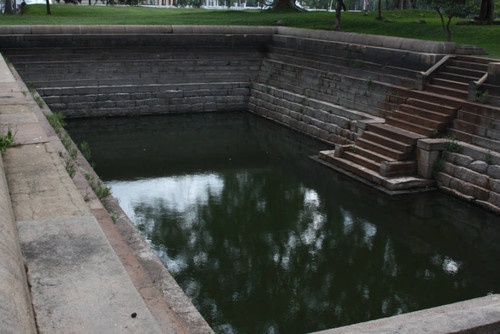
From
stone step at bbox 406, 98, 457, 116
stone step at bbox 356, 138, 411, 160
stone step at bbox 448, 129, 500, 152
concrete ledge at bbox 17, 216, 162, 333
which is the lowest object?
stone step at bbox 356, 138, 411, 160

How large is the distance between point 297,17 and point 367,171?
13.5 metres

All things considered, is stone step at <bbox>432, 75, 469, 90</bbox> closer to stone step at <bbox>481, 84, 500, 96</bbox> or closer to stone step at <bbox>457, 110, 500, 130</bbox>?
stone step at <bbox>481, 84, 500, 96</bbox>

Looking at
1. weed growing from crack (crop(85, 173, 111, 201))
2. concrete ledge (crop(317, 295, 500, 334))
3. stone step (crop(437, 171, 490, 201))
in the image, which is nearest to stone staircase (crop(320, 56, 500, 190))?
stone step (crop(437, 171, 490, 201))

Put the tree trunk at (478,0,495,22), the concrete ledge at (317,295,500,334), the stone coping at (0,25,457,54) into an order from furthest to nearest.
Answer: the tree trunk at (478,0,495,22) → the stone coping at (0,25,457,54) → the concrete ledge at (317,295,500,334)

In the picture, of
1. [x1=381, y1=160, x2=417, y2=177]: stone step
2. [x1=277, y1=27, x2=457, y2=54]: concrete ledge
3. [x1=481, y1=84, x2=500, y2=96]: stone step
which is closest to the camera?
[x1=481, y1=84, x2=500, y2=96]: stone step

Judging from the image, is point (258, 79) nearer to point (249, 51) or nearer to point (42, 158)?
point (249, 51)

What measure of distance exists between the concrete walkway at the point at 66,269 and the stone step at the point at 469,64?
368 inches

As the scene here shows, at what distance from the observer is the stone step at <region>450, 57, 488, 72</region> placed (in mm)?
11469

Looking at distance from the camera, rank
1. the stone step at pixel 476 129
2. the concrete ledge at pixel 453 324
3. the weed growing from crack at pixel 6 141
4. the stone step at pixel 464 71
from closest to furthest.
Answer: the concrete ledge at pixel 453 324 → the weed growing from crack at pixel 6 141 → the stone step at pixel 476 129 → the stone step at pixel 464 71

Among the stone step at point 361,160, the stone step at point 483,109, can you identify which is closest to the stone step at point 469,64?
the stone step at point 483,109

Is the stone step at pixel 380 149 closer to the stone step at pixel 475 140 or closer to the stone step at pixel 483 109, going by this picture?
the stone step at pixel 475 140

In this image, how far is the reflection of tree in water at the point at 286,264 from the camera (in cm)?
639

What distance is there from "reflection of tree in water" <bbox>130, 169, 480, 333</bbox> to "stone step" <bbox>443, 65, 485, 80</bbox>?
14.1 feet

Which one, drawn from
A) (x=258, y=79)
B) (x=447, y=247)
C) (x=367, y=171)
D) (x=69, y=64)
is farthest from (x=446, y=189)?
(x=69, y=64)
